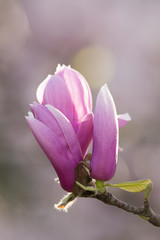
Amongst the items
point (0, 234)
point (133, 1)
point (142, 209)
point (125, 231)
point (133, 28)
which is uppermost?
point (133, 1)

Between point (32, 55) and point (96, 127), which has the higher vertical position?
point (32, 55)

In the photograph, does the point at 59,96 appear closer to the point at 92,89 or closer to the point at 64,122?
the point at 64,122

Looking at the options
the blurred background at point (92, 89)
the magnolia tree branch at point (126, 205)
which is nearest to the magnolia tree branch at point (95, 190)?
the magnolia tree branch at point (126, 205)

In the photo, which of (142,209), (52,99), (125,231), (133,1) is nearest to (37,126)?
(52,99)

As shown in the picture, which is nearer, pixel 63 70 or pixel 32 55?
pixel 63 70

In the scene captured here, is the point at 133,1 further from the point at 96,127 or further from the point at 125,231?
the point at 96,127

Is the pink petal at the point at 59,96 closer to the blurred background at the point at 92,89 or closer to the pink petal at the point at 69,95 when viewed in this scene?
the pink petal at the point at 69,95

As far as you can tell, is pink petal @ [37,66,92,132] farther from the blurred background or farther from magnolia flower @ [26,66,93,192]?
the blurred background
